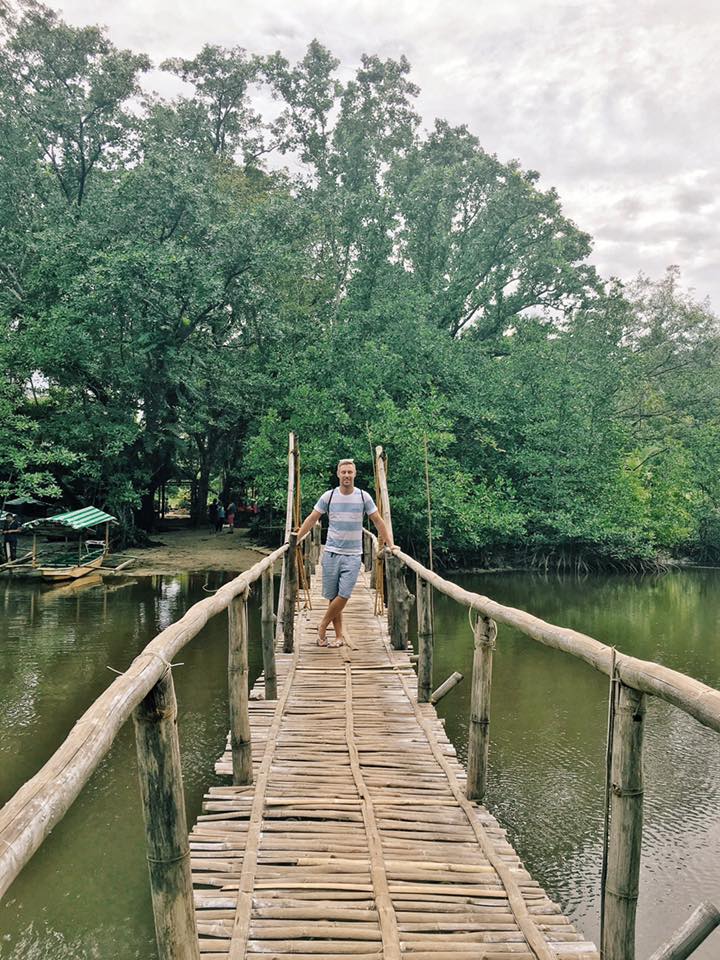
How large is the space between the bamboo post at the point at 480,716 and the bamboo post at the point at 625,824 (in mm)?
1363

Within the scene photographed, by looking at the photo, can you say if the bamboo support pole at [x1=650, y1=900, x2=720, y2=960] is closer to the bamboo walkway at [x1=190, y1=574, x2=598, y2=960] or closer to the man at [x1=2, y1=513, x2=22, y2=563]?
the bamboo walkway at [x1=190, y1=574, x2=598, y2=960]

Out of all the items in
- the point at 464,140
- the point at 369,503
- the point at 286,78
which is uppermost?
the point at 286,78

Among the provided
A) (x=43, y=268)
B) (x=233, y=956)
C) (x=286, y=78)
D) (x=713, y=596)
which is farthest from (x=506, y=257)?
(x=233, y=956)

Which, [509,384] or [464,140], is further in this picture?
[464,140]

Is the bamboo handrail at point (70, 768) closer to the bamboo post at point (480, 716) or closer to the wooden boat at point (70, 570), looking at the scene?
the bamboo post at point (480, 716)

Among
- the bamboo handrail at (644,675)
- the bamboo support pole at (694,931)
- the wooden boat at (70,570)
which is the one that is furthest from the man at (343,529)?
the wooden boat at (70,570)

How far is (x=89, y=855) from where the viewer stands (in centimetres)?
482

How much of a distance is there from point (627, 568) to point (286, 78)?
18074 mm

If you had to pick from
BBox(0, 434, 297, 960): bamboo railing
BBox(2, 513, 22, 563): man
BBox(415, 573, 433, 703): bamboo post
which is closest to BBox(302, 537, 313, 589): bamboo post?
BBox(415, 573, 433, 703): bamboo post

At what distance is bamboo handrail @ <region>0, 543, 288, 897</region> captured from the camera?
3.35 feet

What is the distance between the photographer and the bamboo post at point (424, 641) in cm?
477

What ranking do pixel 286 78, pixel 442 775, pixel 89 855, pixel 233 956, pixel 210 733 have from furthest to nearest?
pixel 286 78, pixel 210 733, pixel 89 855, pixel 442 775, pixel 233 956

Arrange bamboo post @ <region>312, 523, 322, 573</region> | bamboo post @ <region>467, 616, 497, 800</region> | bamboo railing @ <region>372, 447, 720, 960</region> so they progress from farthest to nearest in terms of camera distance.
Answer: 1. bamboo post @ <region>312, 523, 322, 573</region>
2. bamboo post @ <region>467, 616, 497, 800</region>
3. bamboo railing @ <region>372, 447, 720, 960</region>

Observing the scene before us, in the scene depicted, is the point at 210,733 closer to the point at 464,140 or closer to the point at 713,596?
the point at 713,596
